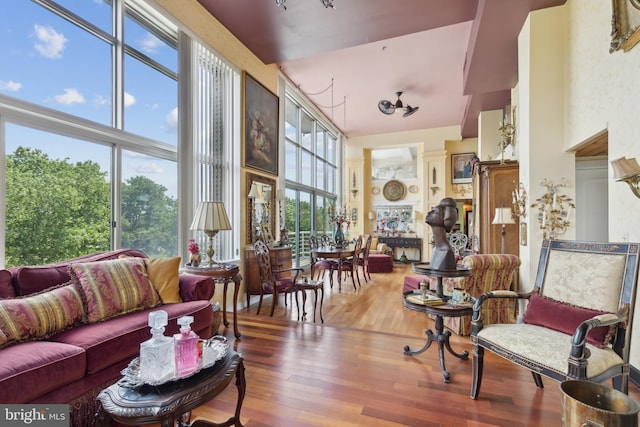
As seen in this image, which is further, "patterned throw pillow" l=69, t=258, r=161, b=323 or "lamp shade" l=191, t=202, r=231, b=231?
"lamp shade" l=191, t=202, r=231, b=231

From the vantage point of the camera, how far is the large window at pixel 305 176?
718 cm

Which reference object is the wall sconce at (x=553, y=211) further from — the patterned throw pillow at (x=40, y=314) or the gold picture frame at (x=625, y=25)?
the patterned throw pillow at (x=40, y=314)

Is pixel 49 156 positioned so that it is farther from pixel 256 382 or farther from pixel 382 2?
pixel 382 2

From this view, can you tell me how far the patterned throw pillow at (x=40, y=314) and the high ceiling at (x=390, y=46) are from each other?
12.4 feet

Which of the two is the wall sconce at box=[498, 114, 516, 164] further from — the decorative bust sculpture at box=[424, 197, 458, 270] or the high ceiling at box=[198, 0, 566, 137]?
the decorative bust sculpture at box=[424, 197, 458, 270]

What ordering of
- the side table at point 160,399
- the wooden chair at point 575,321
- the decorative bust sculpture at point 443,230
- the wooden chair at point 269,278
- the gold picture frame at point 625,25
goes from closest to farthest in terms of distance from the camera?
1. the side table at point 160,399
2. the wooden chair at point 575,321
3. the gold picture frame at point 625,25
4. the decorative bust sculpture at point 443,230
5. the wooden chair at point 269,278

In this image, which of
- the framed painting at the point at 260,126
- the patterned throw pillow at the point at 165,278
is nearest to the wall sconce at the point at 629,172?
the patterned throw pillow at the point at 165,278

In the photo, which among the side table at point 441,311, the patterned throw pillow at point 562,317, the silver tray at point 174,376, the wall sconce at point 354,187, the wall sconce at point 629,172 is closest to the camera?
the silver tray at point 174,376

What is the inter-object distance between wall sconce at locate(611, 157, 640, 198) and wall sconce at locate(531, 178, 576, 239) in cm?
144

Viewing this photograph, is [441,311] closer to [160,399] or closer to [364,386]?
[364,386]

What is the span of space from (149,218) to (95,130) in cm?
106

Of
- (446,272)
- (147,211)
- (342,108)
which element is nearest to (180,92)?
(147,211)

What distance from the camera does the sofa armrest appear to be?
9.24ft

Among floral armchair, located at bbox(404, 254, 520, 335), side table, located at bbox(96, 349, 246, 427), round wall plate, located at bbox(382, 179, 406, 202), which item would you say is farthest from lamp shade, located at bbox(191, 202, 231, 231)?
round wall plate, located at bbox(382, 179, 406, 202)
